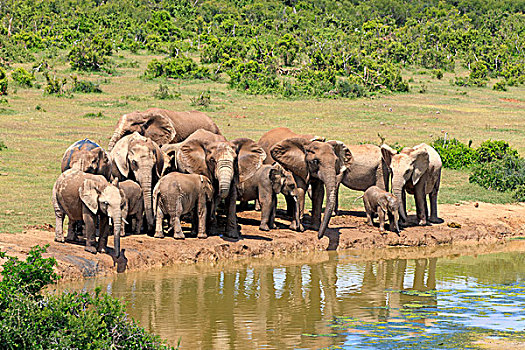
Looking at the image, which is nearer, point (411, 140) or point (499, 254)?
point (499, 254)

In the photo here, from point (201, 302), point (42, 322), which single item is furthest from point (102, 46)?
point (42, 322)

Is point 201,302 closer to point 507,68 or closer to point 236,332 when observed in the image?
point 236,332

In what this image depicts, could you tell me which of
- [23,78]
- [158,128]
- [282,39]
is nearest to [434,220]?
[158,128]

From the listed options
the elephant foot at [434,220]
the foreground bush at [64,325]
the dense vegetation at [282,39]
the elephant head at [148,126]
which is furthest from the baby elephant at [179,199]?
the dense vegetation at [282,39]

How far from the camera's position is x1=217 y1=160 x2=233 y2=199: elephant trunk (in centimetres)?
1323

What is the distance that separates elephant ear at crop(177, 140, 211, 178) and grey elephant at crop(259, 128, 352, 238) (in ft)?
5.37

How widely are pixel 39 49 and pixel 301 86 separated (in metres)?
15.1

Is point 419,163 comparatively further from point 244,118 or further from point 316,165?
point 244,118

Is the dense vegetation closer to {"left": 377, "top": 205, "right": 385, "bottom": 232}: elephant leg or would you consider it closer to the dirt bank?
the dirt bank

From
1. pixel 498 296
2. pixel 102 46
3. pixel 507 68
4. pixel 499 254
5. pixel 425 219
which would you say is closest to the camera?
pixel 498 296

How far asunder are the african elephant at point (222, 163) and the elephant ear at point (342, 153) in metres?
1.53

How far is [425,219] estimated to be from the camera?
16531mm

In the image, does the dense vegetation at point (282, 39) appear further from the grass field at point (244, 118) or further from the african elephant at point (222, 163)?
the african elephant at point (222, 163)

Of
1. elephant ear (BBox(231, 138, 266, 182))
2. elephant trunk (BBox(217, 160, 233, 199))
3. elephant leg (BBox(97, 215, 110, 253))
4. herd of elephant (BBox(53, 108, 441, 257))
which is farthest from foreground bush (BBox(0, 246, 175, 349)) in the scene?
elephant ear (BBox(231, 138, 266, 182))
